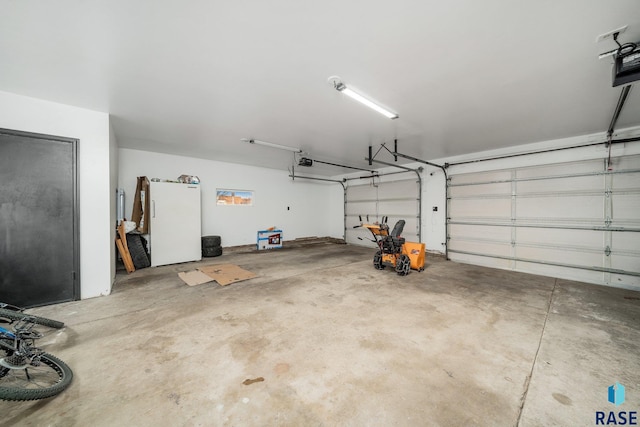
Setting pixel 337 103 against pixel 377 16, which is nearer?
pixel 377 16

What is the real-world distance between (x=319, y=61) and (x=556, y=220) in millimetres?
5773

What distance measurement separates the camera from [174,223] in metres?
5.30

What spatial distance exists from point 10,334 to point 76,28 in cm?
243

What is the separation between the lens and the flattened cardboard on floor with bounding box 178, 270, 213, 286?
13.0ft

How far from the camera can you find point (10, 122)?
2752mm

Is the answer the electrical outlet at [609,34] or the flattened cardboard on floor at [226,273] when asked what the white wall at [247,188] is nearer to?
the flattened cardboard on floor at [226,273]

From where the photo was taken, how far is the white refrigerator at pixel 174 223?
504cm

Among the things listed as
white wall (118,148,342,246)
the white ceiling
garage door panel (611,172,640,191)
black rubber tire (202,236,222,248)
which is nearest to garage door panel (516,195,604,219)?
garage door panel (611,172,640,191)

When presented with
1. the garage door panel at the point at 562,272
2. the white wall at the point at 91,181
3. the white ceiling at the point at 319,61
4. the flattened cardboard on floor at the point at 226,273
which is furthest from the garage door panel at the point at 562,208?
the white wall at the point at 91,181

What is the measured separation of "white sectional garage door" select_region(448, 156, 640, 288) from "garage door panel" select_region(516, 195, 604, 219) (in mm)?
13

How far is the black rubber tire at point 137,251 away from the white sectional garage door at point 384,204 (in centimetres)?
614

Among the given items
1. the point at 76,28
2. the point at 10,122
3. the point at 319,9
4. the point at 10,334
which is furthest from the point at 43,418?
the point at 10,122

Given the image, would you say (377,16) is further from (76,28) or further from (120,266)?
(120,266)

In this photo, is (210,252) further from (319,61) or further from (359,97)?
(319,61)
